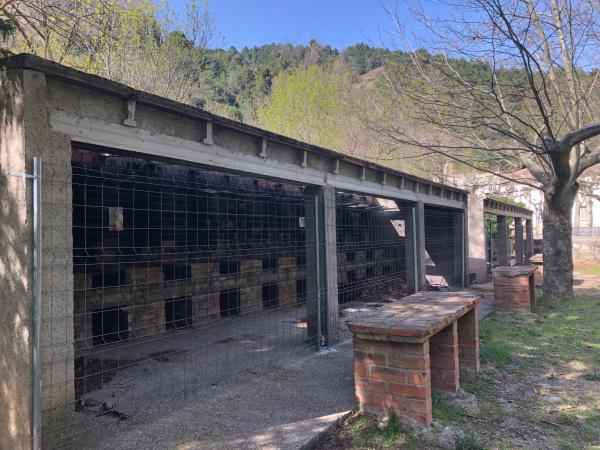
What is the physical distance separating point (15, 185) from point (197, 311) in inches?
209

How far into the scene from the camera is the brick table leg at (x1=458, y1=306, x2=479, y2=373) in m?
5.04

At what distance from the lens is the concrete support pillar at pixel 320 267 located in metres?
6.20

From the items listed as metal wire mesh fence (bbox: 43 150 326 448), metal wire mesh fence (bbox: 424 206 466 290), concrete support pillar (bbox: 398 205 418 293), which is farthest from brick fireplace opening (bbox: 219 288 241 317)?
metal wire mesh fence (bbox: 424 206 466 290)

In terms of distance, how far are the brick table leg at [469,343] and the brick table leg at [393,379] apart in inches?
65.9

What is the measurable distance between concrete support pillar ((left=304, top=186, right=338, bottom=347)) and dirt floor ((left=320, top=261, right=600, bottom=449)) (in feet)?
6.77

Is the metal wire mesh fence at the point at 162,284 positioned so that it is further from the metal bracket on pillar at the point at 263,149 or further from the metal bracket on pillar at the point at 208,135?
the metal bracket on pillar at the point at 263,149

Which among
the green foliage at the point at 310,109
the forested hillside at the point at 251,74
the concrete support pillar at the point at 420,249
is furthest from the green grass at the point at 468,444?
the green foliage at the point at 310,109

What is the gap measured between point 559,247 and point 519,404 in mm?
7287

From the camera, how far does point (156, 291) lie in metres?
7.23

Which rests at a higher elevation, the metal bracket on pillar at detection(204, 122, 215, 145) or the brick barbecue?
the metal bracket on pillar at detection(204, 122, 215, 145)

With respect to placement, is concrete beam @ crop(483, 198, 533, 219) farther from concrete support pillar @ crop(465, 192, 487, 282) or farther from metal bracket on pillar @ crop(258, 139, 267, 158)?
metal bracket on pillar @ crop(258, 139, 267, 158)

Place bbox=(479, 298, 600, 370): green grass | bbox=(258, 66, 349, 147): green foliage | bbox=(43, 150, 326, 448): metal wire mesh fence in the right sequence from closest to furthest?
bbox=(43, 150, 326, 448): metal wire mesh fence
bbox=(479, 298, 600, 370): green grass
bbox=(258, 66, 349, 147): green foliage

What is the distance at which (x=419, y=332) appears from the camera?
11.3 feet

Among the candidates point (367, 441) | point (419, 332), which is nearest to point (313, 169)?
point (419, 332)
